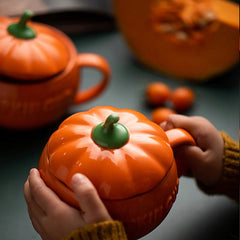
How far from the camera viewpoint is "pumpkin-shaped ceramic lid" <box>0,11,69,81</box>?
50cm

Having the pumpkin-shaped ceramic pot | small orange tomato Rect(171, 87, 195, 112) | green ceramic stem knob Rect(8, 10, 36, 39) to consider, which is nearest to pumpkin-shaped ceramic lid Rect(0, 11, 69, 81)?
green ceramic stem knob Rect(8, 10, 36, 39)

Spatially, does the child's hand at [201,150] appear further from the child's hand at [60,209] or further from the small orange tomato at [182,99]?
the small orange tomato at [182,99]

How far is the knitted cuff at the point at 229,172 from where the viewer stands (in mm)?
482

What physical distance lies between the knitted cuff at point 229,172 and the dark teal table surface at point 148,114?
0.02 meters

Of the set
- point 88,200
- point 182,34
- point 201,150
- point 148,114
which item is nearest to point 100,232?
point 88,200

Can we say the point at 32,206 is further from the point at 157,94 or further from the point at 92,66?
the point at 157,94

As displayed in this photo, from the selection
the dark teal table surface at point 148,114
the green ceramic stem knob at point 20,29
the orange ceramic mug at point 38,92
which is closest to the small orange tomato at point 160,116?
the dark teal table surface at point 148,114

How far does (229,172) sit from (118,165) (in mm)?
221

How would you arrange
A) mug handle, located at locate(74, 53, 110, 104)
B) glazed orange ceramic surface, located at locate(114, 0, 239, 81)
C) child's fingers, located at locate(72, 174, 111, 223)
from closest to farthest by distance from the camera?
child's fingers, located at locate(72, 174, 111, 223) → mug handle, located at locate(74, 53, 110, 104) → glazed orange ceramic surface, located at locate(114, 0, 239, 81)

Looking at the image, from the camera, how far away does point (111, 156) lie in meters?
0.33

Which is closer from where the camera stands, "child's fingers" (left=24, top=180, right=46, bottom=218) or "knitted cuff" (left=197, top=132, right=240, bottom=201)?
"child's fingers" (left=24, top=180, right=46, bottom=218)

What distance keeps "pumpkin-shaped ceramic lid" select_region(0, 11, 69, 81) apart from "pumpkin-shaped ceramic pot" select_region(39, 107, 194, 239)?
181mm

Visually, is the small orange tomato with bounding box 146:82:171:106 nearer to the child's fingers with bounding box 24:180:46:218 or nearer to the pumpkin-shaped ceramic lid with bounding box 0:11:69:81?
the pumpkin-shaped ceramic lid with bounding box 0:11:69:81

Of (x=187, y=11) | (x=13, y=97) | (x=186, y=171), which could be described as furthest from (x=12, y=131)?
(x=187, y=11)
